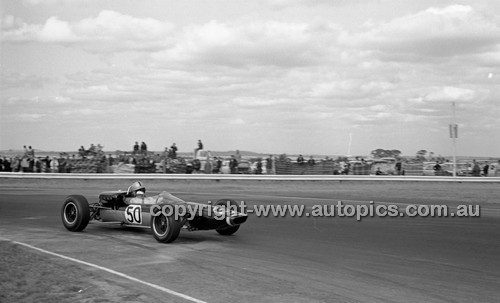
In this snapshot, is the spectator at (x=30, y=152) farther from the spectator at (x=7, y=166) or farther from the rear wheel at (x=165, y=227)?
the rear wheel at (x=165, y=227)

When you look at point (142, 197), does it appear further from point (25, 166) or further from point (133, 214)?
point (25, 166)

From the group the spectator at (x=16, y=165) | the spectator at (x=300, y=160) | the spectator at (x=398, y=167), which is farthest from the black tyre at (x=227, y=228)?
the spectator at (x=398, y=167)

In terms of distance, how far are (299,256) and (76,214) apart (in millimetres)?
5019

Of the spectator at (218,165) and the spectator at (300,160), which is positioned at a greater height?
the spectator at (300,160)

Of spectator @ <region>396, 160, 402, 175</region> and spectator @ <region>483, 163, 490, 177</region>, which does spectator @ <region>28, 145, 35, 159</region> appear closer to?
spectator @ <region>396, 160, 402, 175</region>

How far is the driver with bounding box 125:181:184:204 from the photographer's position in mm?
11012

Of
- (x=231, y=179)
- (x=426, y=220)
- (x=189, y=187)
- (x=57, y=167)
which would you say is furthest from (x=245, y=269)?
(x=57, y=167)

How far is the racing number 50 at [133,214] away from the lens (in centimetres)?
1112

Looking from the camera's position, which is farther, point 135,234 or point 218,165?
point 218,165

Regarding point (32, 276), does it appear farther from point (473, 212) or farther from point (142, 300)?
point (473, 212)

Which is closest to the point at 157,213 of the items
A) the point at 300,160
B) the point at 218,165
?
the point at 218,165

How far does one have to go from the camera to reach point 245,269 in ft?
26.4

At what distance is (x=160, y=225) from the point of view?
34.2 feet

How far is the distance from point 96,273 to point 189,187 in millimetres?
17973
